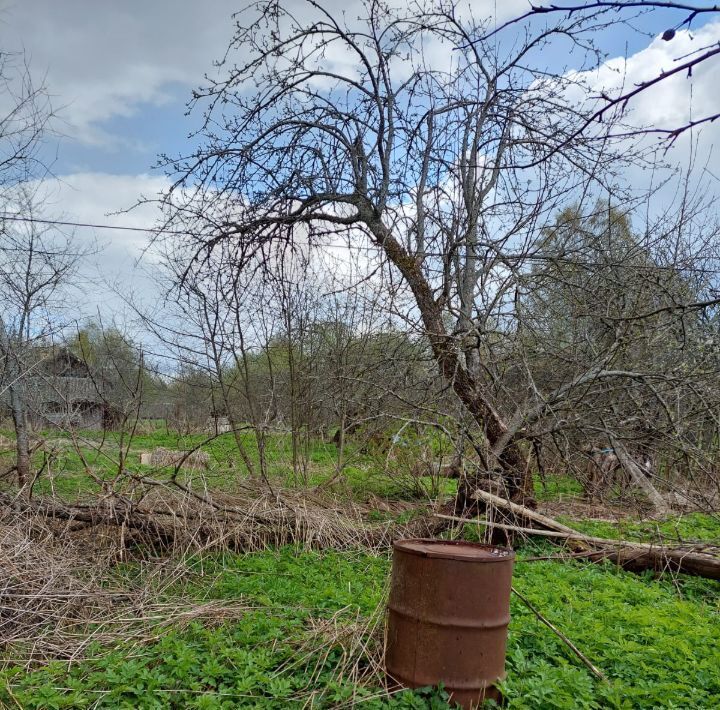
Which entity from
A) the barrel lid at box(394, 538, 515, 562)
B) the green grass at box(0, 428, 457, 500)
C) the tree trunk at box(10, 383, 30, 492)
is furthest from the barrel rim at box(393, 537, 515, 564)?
the tree trunk at box(10, 383, 30, 492)

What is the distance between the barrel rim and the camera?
3342 mm

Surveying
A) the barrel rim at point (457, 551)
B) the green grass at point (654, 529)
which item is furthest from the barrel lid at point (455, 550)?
the green grass at point (654, 529)

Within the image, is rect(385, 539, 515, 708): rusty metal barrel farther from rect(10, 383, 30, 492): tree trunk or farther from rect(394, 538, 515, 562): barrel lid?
rect(10, 383, 30, 492): tree trunk

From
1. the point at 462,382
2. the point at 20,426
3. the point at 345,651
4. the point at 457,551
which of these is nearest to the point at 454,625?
the point at 457,551

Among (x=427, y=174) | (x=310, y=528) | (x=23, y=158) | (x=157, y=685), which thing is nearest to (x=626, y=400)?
(x=427, y=174)

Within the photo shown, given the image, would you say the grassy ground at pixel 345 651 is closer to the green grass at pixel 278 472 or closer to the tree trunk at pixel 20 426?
the green grass at pixel 278 472

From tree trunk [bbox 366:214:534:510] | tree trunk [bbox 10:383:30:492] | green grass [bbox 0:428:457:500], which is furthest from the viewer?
tree trunk [bbox 10:383:30:492]

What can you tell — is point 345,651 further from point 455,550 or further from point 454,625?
point 455,550

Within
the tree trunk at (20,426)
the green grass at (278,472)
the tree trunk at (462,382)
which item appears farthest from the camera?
the tree trunk at (20,426)

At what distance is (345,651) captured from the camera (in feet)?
12.0

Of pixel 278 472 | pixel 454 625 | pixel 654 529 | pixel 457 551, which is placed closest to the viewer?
pixel 454 625

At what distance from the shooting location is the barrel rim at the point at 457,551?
3342 mm

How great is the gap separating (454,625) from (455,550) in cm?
42

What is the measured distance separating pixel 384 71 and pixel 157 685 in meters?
6.55
